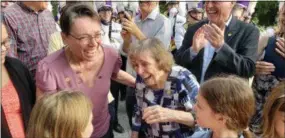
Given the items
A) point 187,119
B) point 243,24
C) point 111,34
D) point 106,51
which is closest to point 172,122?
point 187,119

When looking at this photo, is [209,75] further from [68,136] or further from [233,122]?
[68,136]

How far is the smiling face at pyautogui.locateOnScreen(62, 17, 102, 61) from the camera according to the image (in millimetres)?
1951

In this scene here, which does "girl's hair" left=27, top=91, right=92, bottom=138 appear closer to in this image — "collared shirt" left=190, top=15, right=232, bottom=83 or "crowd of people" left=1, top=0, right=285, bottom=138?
"crowd of people" left=1, top=0, right=285, bottom=138

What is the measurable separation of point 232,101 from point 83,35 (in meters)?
0.87

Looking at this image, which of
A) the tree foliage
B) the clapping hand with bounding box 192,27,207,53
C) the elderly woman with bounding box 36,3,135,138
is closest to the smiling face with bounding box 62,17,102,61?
the elderly woman with bounding box 36,3,135,138

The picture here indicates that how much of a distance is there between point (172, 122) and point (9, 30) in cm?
158

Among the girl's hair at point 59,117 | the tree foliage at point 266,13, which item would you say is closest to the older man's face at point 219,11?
the girl's hair at point 59,117

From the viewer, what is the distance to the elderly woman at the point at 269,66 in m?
Answer: 2.40

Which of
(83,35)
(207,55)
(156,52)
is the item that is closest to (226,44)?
(207,55)

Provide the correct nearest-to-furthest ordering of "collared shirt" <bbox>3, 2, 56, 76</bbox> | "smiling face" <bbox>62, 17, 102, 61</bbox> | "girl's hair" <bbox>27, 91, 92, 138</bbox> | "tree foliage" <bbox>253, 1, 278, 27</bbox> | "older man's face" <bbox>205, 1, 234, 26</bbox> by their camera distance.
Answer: "girl's hair" <bbox>27, 91, 92, 138</bbox>
"smiling face" <bbox>62, 17, 102, 61</bbox>
"older man's face" <bbox>205, 1, 234, 26</bbox>
"collared shirt" <bbox>3, 2, 56, 76</bbox>
"tree foliage" <bbox>253, 1, 278, 27</bbox>

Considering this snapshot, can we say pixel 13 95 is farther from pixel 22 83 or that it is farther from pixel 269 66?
pixel 269 66

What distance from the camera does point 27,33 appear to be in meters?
2.92

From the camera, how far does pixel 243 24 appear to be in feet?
7.63

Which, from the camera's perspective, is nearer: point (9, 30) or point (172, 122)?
point (172, 122)
